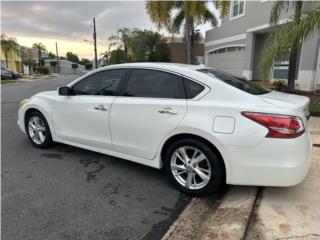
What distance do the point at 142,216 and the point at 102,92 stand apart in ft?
6.60

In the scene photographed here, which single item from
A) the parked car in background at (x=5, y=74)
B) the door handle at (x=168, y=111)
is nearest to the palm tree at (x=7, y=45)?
the parked car in background at (x=5, y=74)

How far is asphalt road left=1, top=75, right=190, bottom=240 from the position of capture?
2777mm

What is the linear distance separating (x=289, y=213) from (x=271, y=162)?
1.96 feet

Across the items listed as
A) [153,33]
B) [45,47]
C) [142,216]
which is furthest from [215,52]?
[45,47]

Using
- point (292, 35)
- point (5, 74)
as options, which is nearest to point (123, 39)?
point (5, 74)

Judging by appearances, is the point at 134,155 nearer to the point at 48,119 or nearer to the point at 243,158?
the point at 243,158

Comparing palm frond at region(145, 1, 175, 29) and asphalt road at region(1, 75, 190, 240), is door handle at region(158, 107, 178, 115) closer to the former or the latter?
asphalt road at region(1, 75, 190, 240)

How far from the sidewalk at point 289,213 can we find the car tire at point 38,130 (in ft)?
12.3

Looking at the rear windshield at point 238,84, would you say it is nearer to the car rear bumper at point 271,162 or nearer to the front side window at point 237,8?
the car rear bumper at point 271,162

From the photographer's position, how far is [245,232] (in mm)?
2670

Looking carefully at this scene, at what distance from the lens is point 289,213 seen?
2965mm

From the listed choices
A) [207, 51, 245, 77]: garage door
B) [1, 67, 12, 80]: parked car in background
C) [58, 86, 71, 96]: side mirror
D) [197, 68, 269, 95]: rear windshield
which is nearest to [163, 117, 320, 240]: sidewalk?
[197, 68, 269, 95]: rear windshield

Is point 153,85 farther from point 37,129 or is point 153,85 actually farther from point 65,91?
point 37,129

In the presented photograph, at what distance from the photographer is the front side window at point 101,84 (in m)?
4.12
